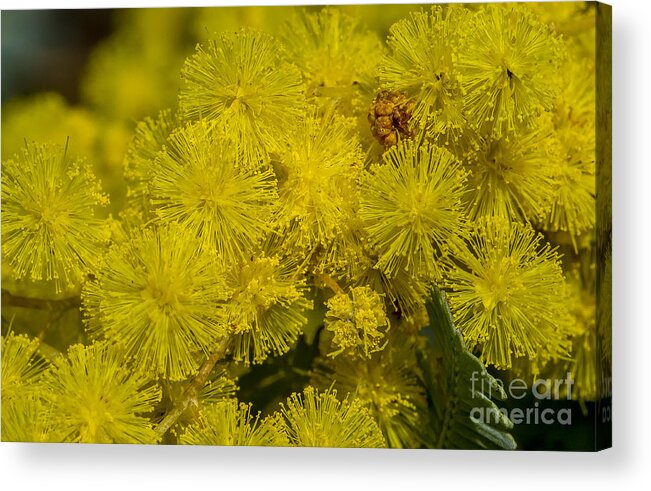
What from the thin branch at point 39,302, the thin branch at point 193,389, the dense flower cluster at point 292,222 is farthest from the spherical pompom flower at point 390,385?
the thin branch at point 39,302

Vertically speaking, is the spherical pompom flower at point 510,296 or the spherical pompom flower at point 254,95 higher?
the spherical pompom flower at point 254,95

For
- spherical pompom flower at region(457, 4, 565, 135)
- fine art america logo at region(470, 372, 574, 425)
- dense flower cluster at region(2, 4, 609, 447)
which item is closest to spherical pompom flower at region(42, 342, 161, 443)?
dense flower cluster at region(2, 4, 609, 447)

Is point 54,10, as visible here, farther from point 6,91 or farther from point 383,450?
point 383,450

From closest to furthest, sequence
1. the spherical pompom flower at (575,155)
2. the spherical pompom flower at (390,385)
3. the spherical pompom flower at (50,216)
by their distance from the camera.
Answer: the spherical pompom flower at (575,155) → the spherical pompom flower at (390,385) → the spherical pompom flower at (50,216)

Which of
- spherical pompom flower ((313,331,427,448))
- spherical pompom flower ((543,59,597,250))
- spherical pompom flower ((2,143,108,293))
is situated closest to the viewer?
spherical pompom flower ((543,59,597,250))

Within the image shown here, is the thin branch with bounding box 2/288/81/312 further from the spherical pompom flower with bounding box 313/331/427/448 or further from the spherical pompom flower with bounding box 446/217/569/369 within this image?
the spherical pompom flower with bounding box 446/217/569/369

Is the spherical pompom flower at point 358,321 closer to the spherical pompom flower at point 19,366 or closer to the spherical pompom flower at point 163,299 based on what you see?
the spherical pompom flower at point 163,299

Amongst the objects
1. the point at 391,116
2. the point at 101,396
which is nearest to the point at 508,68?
the point at 391,116

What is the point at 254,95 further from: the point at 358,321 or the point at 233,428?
the point at 233,428
